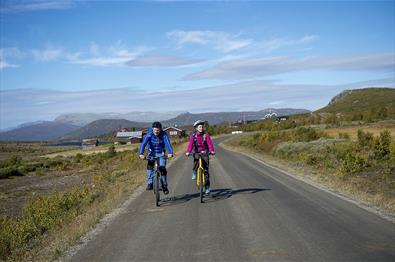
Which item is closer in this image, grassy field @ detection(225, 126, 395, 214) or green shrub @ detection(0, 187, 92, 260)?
green shrub @ detection(0, 187, 92, 260)

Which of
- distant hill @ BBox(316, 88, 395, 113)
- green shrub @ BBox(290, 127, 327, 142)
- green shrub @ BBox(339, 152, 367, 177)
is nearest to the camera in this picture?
green shrub @ BBox(339, 152, 367, 177)

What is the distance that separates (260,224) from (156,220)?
7.62 ft

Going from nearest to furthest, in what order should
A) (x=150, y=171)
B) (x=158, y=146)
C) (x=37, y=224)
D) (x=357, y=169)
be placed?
1. (x=37, y=224)
2. (x=158, y=146)
3. (x=150, y=171)
4. (x=357, y=169)

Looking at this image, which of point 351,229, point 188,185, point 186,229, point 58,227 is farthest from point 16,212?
point 351,229

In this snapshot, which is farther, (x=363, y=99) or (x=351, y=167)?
(x=363, y=99)

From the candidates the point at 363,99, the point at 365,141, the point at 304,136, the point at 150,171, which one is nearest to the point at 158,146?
the point at 150,171

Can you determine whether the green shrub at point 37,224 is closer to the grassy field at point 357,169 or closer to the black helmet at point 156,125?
the black helmet at point 156,125

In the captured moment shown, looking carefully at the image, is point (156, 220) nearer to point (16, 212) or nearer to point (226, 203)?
point (226, 203)

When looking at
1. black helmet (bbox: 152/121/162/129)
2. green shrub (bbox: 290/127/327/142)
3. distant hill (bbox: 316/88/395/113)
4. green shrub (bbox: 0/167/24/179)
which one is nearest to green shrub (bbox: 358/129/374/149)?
green shrub (bbox: 290/127/327/142)

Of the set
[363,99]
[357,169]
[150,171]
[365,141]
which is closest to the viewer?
[150,171]

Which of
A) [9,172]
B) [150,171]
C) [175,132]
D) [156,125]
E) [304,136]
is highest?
[156,125]

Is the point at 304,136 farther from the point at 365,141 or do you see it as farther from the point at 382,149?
the point at 382,149

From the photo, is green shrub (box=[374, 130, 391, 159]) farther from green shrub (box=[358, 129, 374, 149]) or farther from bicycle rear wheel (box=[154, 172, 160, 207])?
bicycle rear wheel (box=[154, 172, 160, 207])

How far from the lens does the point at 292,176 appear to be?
60.6 feet
